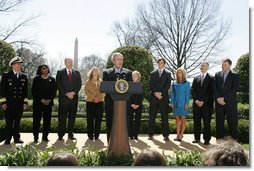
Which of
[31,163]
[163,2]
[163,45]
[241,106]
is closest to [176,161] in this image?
[31,163]

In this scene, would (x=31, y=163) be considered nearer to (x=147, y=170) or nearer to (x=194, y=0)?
(x=147, y=170)

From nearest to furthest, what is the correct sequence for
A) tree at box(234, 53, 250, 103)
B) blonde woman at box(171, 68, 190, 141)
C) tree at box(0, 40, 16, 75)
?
1. blonde woman at box(171, 68, 190, 141)
2. tree at box(0, 40, 16, 75)
3. tree at box(234, 53, 250, 103)

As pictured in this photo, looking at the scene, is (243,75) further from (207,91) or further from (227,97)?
(227,97)

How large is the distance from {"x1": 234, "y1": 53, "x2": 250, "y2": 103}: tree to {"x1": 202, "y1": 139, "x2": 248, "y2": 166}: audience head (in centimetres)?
982

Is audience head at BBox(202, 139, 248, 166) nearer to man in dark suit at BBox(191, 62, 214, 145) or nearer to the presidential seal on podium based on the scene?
the presidential seal on podium

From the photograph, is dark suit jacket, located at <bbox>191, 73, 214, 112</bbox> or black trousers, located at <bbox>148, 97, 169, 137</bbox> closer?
dark suit jacket, located at <bbox>191, 73, 214, 112</bbox>

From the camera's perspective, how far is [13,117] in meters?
6.22

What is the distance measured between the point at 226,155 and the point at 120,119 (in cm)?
226

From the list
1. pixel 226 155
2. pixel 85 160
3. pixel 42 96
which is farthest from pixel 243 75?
pixel 226 155

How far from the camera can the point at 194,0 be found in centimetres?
1762

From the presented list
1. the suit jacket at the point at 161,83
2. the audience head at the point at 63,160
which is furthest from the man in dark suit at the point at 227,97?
the audience head at the point at 63,160

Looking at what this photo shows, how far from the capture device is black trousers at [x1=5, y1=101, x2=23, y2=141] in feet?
20.2

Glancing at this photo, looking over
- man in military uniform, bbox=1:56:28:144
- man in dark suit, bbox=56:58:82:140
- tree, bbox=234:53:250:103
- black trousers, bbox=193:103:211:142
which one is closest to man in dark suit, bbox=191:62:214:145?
black trousers, bbox=193:103:211:142

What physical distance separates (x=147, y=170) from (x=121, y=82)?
205cm
